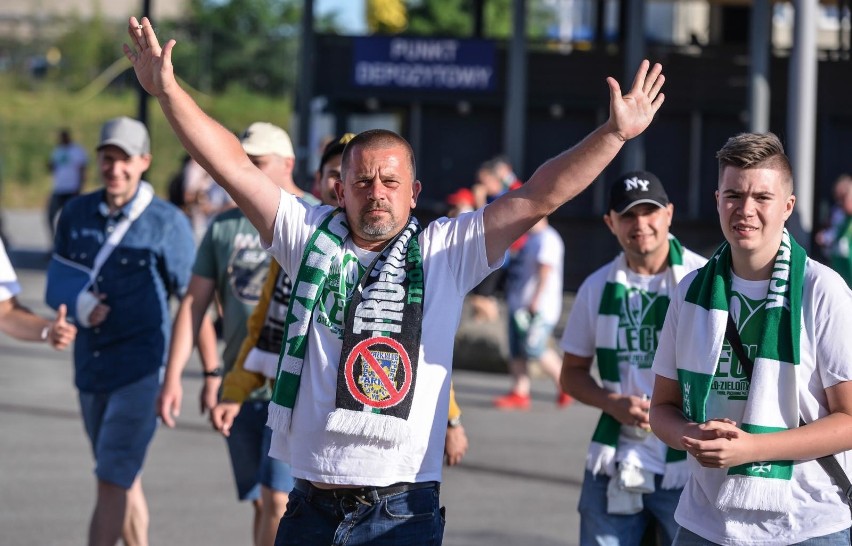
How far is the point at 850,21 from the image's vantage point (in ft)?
80.0

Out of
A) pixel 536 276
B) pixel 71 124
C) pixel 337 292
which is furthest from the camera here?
pixel 71 124

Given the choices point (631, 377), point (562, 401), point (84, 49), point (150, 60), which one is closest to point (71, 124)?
point (84, 49)

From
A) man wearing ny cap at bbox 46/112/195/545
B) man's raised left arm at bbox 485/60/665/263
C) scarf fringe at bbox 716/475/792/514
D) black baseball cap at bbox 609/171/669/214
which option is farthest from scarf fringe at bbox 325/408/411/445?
man wearing ny cap at bbox 46/112/195/545

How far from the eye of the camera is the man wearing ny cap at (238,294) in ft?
20.8

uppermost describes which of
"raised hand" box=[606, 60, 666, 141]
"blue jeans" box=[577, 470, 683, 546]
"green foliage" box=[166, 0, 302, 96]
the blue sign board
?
"green foliage" box=[166, 0, 302, 96]

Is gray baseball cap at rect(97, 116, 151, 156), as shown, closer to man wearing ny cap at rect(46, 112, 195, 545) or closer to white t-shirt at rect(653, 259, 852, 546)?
man wearing ny cap at rect(46, 112, 195, 545)

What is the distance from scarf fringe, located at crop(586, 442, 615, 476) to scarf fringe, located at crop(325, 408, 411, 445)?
134 cm

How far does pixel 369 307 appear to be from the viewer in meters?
4.23

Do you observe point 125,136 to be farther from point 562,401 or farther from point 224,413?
point 562,401

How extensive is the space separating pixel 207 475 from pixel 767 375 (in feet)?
19.4

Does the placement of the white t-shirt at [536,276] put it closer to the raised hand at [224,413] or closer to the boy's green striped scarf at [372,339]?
the raised hand at [224,413]

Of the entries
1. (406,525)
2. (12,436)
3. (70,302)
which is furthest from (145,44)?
(12,436)

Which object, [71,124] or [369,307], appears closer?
[369,307]

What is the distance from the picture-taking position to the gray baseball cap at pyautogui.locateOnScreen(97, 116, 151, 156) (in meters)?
6.59
